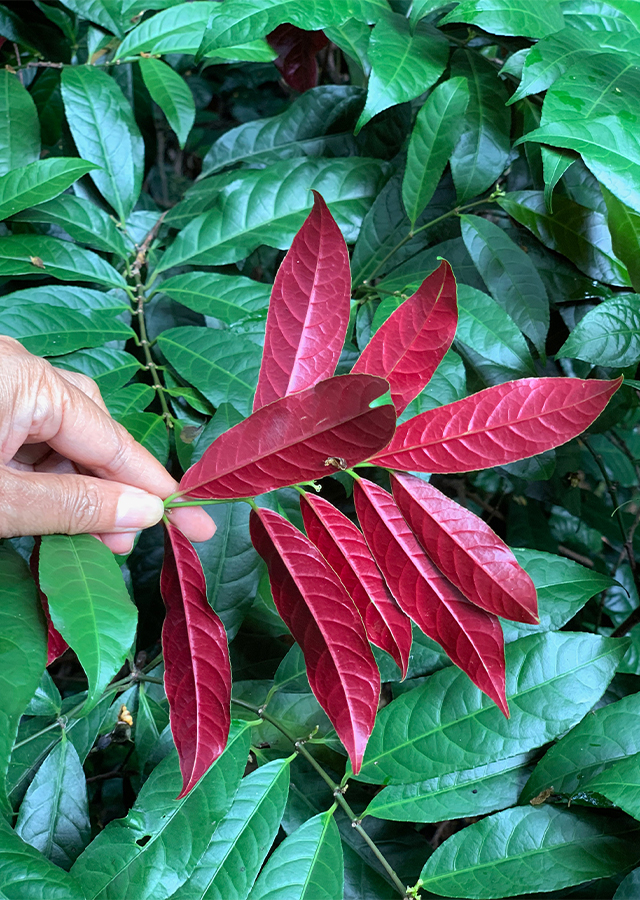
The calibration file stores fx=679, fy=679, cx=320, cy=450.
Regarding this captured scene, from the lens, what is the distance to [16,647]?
0.52 meters

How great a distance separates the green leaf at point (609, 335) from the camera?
0.70 metres

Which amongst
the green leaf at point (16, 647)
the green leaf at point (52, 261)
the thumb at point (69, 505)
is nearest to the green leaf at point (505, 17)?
the green leaf at point (52, 261)

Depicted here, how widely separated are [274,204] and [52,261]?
1.00 ft

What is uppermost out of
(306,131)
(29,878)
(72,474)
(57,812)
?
(306,131)

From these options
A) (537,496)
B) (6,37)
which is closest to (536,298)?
(537,496)

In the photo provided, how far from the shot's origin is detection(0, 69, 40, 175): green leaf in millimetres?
965

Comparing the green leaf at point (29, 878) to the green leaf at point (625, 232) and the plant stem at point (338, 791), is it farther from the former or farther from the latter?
the green leaf at point (625, 232)

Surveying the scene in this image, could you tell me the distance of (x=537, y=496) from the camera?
1044mm

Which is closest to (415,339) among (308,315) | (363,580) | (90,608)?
(308,315)

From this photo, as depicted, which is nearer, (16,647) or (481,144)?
(16,647)

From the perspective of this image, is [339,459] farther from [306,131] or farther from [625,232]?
[306,131]

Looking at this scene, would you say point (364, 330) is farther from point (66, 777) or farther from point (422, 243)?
point (66, 777)

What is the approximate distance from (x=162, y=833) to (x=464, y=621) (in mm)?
350

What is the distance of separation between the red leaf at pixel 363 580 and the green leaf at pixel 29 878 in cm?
31
